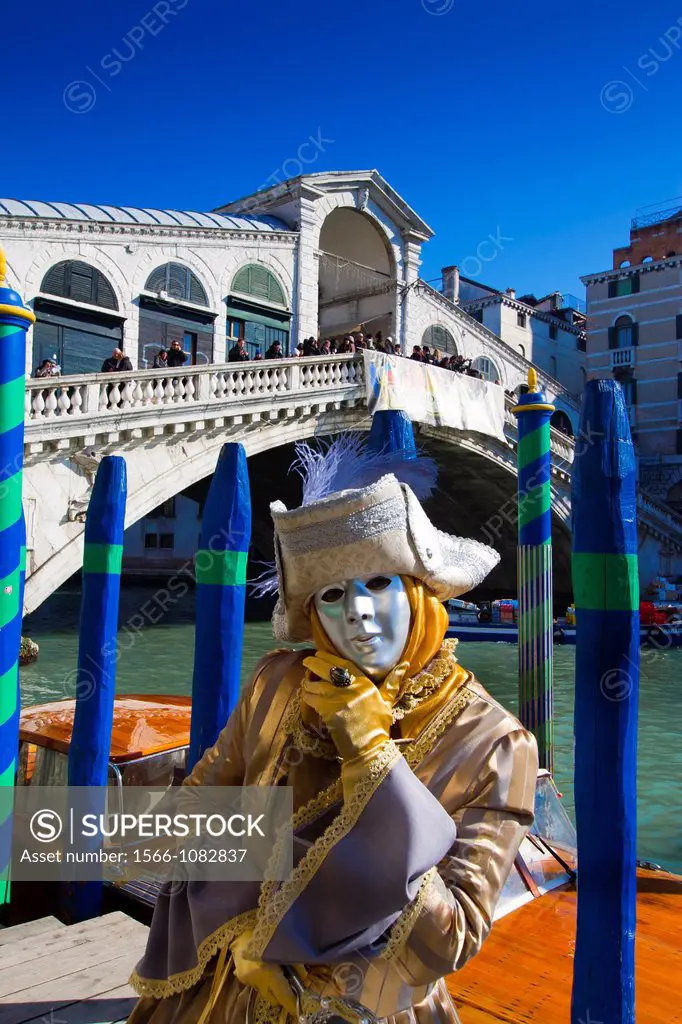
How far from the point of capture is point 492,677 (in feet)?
43.4

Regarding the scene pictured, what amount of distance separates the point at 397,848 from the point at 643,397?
28.4 m

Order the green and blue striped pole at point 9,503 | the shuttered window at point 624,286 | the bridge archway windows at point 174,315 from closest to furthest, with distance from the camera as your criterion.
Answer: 1. the green and blue striped pole at point 9,503
2. the bridge archway windows at point 174,315
3. the shuttered window at point 624,286

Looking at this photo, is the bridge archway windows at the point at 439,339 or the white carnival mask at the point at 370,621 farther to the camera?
the bridge archway windows at the point at 439,339

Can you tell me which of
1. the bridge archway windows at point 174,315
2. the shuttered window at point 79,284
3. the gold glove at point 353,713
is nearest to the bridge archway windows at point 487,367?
the bridge archway windows at point 174,315

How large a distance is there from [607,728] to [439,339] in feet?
66.7

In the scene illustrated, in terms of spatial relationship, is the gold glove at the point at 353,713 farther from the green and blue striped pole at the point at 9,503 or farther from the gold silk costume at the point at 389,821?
the green and blue striped pole at the point at 9,503

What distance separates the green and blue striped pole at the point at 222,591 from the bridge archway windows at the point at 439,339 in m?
18.2

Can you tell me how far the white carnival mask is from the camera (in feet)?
5.16

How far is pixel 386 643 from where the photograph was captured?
1586 millimetres

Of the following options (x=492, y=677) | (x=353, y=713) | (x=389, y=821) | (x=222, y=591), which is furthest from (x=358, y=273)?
(x=389, y=821)

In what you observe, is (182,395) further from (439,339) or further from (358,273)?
(439,339)

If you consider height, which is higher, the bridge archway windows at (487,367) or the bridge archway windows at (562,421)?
the bridge archway windows at (487,367)

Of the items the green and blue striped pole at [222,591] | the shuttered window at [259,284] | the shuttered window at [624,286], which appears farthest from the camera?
the shuttered window at [624,286]

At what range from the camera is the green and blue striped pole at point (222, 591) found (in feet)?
11.2
